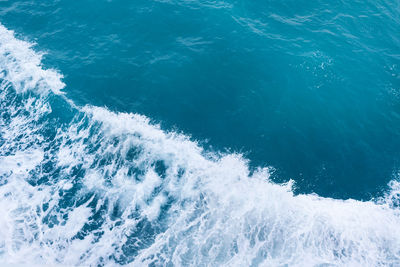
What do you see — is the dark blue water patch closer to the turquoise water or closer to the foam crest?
→ the turquoise water

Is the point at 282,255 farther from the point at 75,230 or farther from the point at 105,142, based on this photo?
the point at 105,142

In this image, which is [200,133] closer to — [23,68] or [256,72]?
[256,72]

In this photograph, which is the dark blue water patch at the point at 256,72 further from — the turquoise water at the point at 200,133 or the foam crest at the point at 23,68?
the foam crest at the point at 23,68

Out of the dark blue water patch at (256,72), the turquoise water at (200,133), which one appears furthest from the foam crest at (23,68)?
the dark blue water patch at (256,72)

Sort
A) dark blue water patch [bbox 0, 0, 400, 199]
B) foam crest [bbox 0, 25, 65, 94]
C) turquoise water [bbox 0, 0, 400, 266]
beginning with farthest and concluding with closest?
foam crest [bbox 0, 25, 65, 94] < dark blue water patch [bbox 0, 0, 400, 199] < turquoise water [bbox 0, 0, 400, 266]

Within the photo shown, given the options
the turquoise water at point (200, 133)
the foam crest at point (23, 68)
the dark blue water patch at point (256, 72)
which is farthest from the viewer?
the foam crest at point (23, 68)

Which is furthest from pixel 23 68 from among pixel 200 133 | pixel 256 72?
pixel 256 72

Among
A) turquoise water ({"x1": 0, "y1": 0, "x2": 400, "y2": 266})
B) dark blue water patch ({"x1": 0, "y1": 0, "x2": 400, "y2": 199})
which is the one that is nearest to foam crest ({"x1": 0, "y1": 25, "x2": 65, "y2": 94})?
turquoise water ({"x1": 0, "y1": 0, "x2": 400, "y2": 266})

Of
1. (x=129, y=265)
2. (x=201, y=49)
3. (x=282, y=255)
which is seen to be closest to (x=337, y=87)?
(x=201, y=49)

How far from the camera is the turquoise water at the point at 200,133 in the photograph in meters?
25.9

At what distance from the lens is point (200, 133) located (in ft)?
104

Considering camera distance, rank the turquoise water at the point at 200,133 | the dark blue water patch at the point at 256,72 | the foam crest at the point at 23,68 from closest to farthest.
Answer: the turquoise water at the point at 200,133 < the dark blue water patch at the point at 256,72 < the foam crest at the point at 23,68

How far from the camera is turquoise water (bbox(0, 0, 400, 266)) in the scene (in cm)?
2588

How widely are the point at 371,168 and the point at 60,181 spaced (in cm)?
3372
